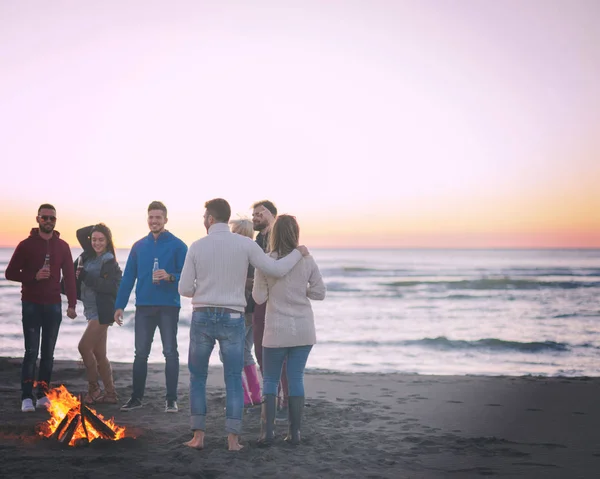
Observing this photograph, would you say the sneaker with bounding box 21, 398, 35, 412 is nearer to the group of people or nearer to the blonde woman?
the group of people

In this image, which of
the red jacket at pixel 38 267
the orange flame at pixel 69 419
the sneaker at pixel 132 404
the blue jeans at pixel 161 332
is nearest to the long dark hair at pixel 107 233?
the red jacket at pixel 38 267

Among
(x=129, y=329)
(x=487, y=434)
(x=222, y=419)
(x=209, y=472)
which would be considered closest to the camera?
(x=209, y=472)

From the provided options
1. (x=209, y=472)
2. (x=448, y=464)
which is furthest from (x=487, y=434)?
(x=209, y=472)

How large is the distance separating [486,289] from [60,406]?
94.4ft

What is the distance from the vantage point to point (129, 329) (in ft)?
51.0

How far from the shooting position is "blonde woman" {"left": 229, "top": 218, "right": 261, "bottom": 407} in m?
5.74

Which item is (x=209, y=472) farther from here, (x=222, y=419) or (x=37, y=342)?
(x=37, y=342)

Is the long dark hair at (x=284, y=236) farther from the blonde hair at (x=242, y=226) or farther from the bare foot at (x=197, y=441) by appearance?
the bare foot at (x=197, y=441)

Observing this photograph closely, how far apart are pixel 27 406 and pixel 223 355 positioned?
8.58ft

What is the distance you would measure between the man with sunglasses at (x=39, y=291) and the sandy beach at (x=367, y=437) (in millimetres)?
369

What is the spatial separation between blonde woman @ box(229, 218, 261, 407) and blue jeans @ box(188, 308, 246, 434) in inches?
50.0

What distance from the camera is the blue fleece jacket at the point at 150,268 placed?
579 centimetres

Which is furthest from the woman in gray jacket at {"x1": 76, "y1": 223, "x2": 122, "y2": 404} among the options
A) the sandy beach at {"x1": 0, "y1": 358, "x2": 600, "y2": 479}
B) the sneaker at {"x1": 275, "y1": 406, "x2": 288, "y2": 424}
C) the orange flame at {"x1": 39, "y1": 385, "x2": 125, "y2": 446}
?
the sneaker at {"x1": 275, "y1": 406, "x2": 288, "y2": 424}

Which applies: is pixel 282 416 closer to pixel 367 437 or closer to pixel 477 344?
pixel 367 437
